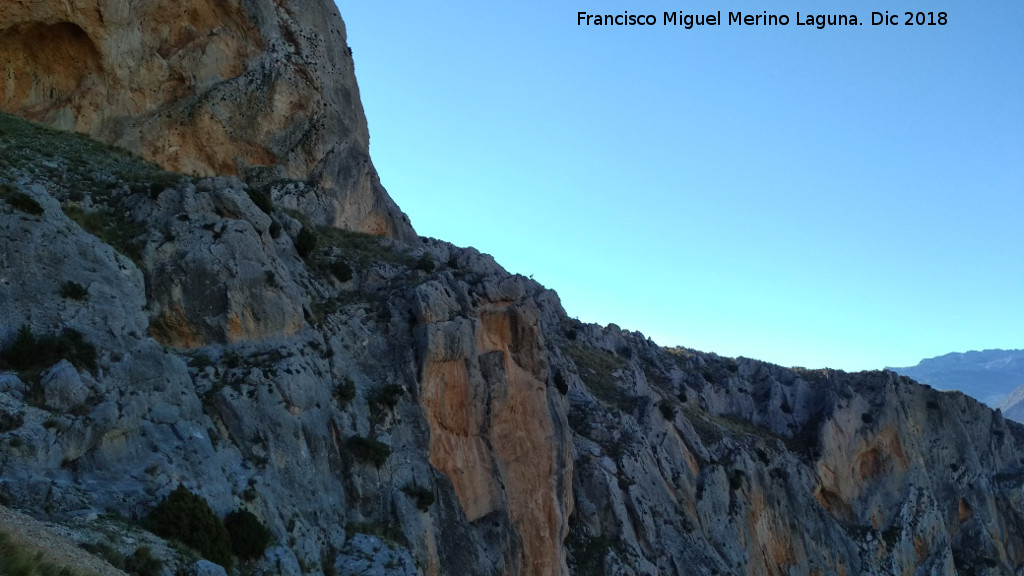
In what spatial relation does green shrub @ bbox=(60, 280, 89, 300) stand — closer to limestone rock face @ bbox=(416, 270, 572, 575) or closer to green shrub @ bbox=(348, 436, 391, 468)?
green shrub @ bbox=(348, 436, 391, 468)

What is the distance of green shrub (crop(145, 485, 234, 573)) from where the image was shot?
805 inches

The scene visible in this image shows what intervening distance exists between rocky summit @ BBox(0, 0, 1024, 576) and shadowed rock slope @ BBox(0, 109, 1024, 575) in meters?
0.10

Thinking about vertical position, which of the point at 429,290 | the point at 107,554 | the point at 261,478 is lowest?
the point at 107,554

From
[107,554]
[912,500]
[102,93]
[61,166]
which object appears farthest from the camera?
[912,500]

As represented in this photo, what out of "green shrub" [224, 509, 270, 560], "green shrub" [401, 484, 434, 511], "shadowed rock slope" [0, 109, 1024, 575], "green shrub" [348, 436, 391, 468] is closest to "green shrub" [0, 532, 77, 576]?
"shadowed rock slope" [0, 109, 1024, 575]

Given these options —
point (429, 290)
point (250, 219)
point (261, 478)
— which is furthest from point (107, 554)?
point (429, 290)

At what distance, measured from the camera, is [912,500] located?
265 ft

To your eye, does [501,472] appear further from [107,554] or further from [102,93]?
[102,93]

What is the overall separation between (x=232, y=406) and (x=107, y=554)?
29.5ft

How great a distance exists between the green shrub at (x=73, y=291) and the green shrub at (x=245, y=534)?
792 centimetres

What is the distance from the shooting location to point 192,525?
21047 mm

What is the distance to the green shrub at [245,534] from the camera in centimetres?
2253

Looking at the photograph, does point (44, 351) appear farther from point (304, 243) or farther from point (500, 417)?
point (500, 417)

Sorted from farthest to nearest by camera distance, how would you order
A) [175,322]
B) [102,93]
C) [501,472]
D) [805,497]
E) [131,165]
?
[805,497], [102,93], [501,472], [131,165], [175,322]
